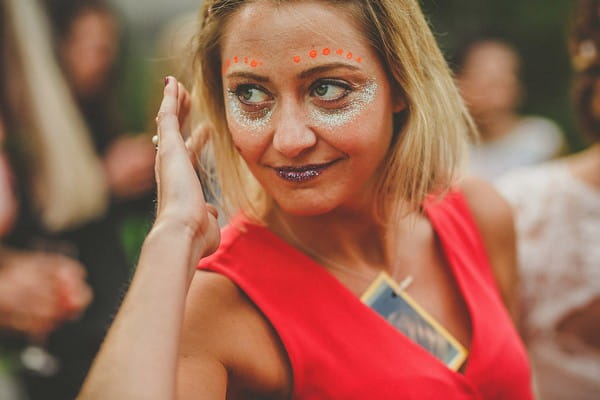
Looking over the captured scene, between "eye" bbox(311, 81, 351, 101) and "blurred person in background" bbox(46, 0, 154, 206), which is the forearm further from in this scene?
"blurred person in background" bbox(46, 0, 154, 206)

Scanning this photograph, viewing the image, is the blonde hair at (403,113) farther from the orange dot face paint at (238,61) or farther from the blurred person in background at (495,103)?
the blurred person in background at (495,103)

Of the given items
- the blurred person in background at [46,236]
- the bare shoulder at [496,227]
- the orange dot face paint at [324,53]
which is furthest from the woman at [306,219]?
the blurred person in background at [46,236]

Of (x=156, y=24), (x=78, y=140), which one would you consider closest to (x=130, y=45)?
(x=156, y=24)

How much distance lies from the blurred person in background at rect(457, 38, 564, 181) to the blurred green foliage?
1091 mm

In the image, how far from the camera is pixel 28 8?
3.04m

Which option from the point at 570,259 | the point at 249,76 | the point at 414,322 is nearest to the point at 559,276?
the point at 570,259

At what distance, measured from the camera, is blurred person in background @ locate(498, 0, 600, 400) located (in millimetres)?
2744

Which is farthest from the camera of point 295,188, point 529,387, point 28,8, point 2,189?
point 28,8

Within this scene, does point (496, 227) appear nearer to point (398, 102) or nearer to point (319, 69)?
point (398, 102)

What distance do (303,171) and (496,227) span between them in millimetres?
883

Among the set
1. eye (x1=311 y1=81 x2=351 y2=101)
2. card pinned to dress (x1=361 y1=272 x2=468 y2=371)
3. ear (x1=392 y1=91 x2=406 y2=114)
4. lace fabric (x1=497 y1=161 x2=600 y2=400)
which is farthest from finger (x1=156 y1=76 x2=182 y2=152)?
lace fabric (x1=497 y1=161 x2=600 y2=400)

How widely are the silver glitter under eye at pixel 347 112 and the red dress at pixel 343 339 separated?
0.38 metres

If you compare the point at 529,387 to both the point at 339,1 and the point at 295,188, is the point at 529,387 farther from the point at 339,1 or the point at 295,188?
the point at 339,1

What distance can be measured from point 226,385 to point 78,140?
1977 millimetres
